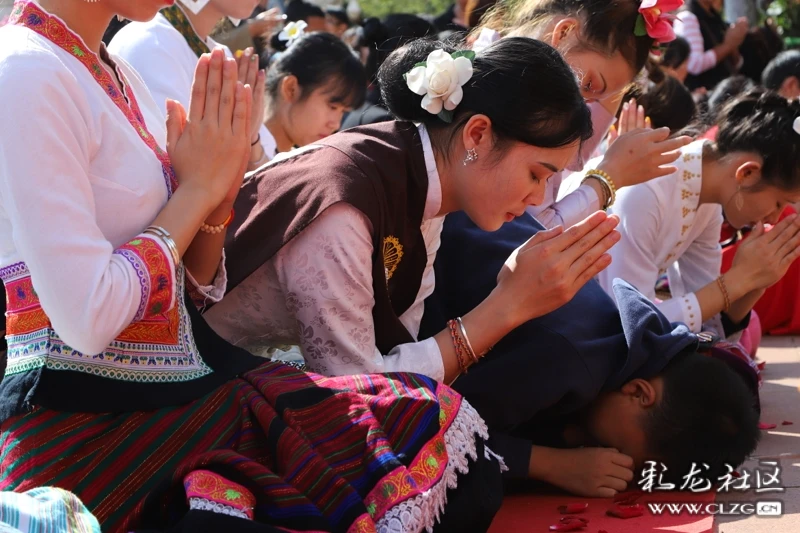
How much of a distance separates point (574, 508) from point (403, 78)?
3.49 ft

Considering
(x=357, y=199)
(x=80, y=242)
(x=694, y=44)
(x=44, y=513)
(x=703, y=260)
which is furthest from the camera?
(x=694, y=44)

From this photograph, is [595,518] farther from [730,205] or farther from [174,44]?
[174,44]

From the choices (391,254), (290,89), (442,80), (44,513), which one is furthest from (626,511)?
(290,89)

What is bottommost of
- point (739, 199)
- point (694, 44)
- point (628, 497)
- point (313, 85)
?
point (628, 497)

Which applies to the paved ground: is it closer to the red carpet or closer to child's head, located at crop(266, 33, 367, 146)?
the red carpet

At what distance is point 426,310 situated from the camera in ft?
8.46

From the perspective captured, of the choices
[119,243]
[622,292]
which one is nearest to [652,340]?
[622,292]

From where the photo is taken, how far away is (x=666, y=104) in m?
4.12

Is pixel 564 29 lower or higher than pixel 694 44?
higher

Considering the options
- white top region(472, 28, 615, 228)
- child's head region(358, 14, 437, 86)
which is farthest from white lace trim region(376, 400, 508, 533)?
child's head region(358, 14, 437, 86)

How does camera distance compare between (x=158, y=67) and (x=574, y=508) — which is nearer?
(x=574, y=508)

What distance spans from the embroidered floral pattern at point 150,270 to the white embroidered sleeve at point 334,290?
476 mm

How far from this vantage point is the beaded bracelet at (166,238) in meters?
1.62

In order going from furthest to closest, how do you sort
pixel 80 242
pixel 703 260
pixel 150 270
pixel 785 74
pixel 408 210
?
pixel 785 74, pixel 703 260, pixel 408 210, pixel 150 270, pixel 80 242
